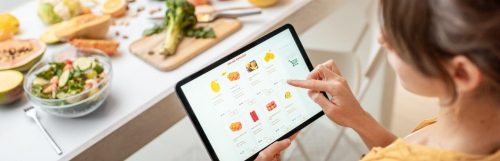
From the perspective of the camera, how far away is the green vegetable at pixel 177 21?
2.79ft

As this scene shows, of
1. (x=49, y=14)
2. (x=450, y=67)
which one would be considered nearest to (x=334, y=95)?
(x=450, y=67)

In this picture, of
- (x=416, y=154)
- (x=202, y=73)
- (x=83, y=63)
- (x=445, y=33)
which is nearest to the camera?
(x=445, y=33)

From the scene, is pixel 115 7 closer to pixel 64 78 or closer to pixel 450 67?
pixel 64 78

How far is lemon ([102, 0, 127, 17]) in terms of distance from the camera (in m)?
0.97

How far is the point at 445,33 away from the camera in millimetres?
396

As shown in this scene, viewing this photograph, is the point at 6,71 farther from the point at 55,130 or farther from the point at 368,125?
the point at 368,125

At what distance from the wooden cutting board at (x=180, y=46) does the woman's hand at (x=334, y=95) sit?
24cm

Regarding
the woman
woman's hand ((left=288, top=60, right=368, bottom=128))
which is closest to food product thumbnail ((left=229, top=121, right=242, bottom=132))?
woman's hand ((left=288, top=60, right=368, bottom=128))

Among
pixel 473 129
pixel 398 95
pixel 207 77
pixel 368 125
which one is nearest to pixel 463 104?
pixel 473 129

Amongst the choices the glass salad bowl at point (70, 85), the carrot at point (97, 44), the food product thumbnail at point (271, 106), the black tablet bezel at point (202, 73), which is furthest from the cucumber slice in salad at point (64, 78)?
the food product thumbnail at point (271, 106)

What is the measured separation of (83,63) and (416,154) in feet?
1.84

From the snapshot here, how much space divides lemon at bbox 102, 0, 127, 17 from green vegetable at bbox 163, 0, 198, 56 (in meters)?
0.14

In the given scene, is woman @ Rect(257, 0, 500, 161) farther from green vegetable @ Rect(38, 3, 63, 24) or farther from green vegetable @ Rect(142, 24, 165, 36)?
green vegetable @ Rect(38, 3, 63, 24)

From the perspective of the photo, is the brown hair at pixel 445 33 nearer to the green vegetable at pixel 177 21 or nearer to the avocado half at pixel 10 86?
the green vegetable at pixel 177 21
